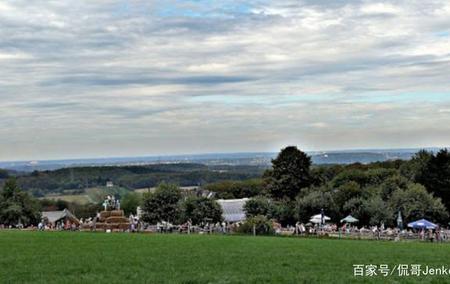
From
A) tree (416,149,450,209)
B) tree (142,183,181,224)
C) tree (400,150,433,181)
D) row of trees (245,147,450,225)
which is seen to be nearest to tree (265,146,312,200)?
row of trees (245,147,450,225)

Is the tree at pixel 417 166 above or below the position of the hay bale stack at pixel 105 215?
above

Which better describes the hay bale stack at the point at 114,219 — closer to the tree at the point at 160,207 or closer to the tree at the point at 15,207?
the tree at the point at 160,207

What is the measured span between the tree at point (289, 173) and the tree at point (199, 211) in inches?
499

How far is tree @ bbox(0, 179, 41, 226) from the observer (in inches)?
3442

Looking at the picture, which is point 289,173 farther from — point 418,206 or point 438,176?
point 418,206

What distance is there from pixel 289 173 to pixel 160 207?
21.2 m

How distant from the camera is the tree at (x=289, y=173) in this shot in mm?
97125

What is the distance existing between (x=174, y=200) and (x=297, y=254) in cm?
6139

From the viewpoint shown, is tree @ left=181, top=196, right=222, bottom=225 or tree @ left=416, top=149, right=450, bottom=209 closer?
tree @ left=416, top=149, right=450, bottom=209

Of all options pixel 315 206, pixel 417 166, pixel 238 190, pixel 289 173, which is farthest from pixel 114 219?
pixel 238 190

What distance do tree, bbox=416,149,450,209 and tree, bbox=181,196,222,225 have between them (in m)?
27.6

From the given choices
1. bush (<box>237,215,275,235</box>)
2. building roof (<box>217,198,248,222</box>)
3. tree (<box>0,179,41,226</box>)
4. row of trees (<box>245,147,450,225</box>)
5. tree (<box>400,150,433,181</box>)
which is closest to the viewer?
bush (<box>237,215,275,235</box>)

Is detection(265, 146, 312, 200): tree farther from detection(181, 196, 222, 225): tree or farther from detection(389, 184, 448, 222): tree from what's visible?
detection(389, 184, 448, 222): tree

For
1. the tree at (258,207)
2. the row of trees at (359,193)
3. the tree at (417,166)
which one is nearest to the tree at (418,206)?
the row of trees at (359,193)
